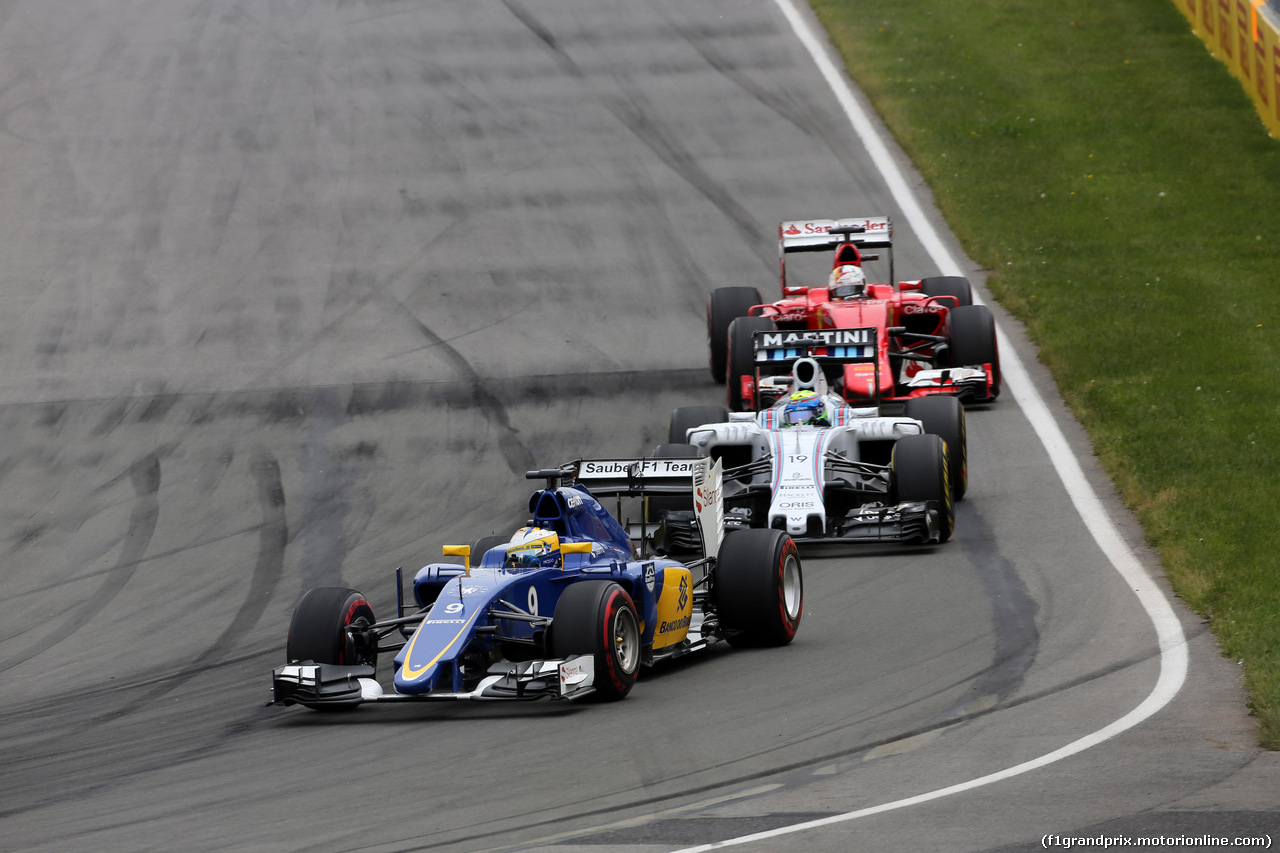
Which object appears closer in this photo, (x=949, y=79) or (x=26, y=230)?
(x=26, y=230)

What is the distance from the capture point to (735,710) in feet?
34.1

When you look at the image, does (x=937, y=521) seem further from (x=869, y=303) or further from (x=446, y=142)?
(x=446, y=142)

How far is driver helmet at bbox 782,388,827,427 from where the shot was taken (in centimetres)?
Answer: 1634

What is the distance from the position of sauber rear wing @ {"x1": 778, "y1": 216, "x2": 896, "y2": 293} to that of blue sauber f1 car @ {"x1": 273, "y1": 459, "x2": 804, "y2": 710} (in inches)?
348

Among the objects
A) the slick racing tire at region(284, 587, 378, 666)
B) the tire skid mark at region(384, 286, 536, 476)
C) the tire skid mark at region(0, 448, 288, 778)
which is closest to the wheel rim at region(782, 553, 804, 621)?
the slick racing tire at region(284, 587, 378, 666)

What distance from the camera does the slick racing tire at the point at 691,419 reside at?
16734 millimetres

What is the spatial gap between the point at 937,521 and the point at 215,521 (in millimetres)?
7598

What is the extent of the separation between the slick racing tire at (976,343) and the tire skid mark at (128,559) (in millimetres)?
9485

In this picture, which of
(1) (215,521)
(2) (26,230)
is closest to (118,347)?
(2) (26,230)

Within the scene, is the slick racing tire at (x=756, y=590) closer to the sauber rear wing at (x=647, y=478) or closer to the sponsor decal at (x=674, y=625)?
the sponsor decal at (x=674, y=625)

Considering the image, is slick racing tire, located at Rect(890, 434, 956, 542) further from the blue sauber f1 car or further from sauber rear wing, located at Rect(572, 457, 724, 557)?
sauber rear wing, located at Rect(572, 457, 724, 557)

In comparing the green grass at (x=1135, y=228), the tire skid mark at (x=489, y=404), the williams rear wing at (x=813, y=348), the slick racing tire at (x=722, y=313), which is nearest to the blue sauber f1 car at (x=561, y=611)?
the green grass at (x=1135, y=228)

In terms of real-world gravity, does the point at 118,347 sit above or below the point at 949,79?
below

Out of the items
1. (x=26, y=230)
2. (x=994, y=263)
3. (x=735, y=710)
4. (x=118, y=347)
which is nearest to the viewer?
(x=735, y=710)
